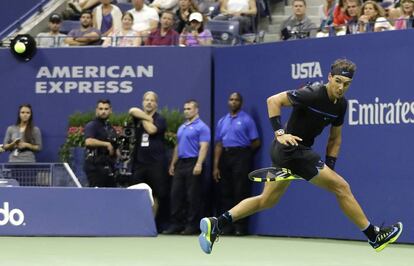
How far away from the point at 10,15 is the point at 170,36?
16.1 feet

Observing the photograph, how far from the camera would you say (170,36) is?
56.3 ft

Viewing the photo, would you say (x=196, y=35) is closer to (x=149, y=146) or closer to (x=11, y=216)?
(x=149, y=146)

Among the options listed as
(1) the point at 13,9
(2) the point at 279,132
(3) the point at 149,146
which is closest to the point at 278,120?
(2) the point at 279,132

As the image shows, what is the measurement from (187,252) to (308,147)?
8.14 feet

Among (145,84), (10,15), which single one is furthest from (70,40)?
(10,15)

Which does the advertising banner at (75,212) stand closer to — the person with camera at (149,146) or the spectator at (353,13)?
the person with camera at (149,146)

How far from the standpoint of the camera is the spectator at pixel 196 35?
16.9 meters

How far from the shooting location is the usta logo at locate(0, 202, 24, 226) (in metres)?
14.1

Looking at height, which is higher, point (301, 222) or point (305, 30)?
point (305, 30)

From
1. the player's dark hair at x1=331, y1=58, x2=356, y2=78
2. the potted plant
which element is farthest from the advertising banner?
the player's dark hair at x1=331, y1=58, x2=356, y2=78

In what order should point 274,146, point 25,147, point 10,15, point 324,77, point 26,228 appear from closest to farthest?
1. point 274,146
2. point 26,228
3. point 324,77
4. point 25,147
5. point 10,15

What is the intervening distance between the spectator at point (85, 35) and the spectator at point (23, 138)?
143cm

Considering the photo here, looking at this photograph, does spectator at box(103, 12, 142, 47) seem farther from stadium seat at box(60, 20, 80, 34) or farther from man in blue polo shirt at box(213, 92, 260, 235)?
man in blue polo shirt at box(213, 92, 260, 235)

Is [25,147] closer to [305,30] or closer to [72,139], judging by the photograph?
[72,139]
